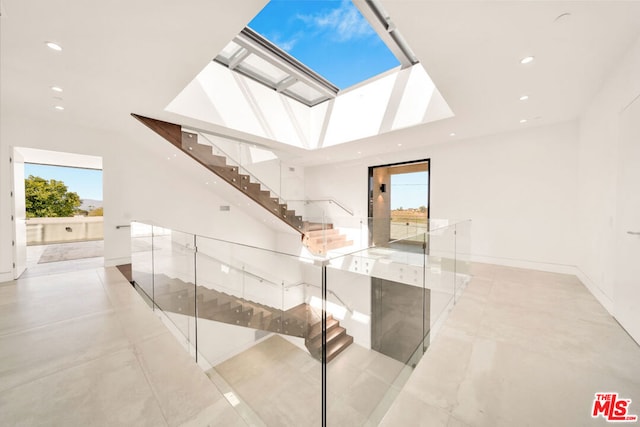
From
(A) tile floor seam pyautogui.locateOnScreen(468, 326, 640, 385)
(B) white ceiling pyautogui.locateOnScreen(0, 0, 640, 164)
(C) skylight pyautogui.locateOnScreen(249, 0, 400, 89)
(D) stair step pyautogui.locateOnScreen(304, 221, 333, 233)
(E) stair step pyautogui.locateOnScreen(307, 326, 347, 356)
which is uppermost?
(C) skylight pyautogui.locateOnScreen(249, 0, 400, 89)

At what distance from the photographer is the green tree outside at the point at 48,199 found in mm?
7613

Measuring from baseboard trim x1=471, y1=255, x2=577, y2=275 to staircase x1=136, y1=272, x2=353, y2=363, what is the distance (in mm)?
4699

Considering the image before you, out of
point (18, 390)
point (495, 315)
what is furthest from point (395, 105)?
point (18, 390)

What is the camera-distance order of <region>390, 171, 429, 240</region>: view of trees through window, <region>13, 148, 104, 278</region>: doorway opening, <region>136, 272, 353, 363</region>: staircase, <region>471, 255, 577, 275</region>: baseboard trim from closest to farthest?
<region>136, 272, 353, 363</region>: staircase < <region>471, 255, 577, 275</region>: baseboard trim < <region>13, 148, 104, 278</region>: doorway opening < <region>390, 171, 429, 240</region>: view of trees through window

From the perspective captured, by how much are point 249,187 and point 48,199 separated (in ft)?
24.2

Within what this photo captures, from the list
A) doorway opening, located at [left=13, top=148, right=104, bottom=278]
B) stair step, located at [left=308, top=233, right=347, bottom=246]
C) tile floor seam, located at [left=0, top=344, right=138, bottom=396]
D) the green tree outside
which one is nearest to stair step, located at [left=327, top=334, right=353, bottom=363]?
tile floor seam, located at [left=0, top=344, right=138, bottom=396]

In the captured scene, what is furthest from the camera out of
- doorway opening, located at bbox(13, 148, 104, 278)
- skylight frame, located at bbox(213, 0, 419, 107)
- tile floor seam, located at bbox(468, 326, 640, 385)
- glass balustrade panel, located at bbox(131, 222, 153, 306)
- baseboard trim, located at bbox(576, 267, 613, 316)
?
doorway opening, located at bbox(13, 148, 104, 278)

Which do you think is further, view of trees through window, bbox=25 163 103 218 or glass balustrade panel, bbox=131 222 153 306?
view of trees through window, bbox=25 163 103 218

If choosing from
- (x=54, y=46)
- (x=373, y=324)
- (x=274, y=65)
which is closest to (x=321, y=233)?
(x=373, y=324)

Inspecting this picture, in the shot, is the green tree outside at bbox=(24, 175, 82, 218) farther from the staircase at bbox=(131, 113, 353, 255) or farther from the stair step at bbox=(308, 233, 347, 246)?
the stair step at bbox=(308, 233, 347, 246)

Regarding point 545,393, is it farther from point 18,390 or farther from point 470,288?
point 18,390

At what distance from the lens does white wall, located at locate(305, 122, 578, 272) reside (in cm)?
478

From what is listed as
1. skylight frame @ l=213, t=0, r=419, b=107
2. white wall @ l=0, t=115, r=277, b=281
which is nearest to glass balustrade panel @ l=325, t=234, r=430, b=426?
skylight frame @ l=213, t=0, r=419, b=107

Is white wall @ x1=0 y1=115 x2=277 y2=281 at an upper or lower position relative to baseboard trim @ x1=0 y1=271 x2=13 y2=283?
upper
